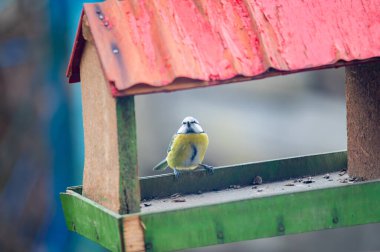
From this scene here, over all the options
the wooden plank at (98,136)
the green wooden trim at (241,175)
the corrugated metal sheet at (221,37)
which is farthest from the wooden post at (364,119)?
the wooden plank at (98,136)

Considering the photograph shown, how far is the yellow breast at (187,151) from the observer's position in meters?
4.70

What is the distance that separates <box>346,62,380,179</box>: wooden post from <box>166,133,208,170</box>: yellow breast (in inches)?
25.9

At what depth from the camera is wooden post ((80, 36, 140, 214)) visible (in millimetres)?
3680

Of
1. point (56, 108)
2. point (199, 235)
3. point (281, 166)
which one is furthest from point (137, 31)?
point (56, 108)

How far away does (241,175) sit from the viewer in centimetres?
459

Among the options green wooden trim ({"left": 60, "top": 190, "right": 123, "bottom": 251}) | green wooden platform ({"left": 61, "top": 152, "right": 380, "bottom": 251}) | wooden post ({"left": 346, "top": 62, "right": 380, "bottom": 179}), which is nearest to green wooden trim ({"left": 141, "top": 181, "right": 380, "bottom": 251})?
green wooden platform ({"left": 61, "top": 152, "right": 380, "bottom": 251})

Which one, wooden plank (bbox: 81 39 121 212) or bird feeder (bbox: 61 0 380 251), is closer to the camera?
bird feeder (bbox: 61 0 380 251)

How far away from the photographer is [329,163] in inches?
187

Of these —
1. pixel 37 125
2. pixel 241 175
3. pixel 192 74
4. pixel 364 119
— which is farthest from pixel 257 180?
pixel 37 125

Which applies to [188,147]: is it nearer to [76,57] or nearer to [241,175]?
[241,175]

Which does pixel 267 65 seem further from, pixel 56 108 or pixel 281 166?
pixel 56 108

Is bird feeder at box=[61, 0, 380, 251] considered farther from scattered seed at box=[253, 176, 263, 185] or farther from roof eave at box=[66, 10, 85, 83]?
scattered seed at box=[253, 176, 263, 185]

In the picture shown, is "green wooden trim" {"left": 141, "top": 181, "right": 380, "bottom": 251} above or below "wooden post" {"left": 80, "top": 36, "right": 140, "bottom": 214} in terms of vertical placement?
below

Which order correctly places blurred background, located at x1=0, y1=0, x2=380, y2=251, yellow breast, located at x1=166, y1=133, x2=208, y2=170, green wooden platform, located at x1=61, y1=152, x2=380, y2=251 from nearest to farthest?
1. green wooden platform, located at x1=61, y1=152, x2=380, y2=251
2. yellow breast, located at x1=166, y1=133, x2=208, y2=170
3. blurred background, located at x1=0, y1=0, x2=380, y2=251
